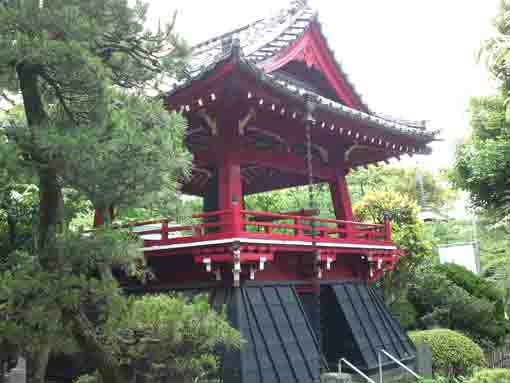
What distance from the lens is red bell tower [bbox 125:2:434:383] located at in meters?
9.92

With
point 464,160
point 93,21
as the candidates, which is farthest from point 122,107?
point 464,160

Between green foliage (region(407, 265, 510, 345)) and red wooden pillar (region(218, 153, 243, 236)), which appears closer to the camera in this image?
red wooden pillar (region(218, 153, 243, 236))

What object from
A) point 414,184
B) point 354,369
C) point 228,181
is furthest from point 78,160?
point 414,184

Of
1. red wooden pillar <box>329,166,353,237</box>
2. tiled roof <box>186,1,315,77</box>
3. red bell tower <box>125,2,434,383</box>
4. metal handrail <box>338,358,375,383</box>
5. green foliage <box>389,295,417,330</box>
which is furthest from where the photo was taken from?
green foliage <box>389,295,417,330</box>

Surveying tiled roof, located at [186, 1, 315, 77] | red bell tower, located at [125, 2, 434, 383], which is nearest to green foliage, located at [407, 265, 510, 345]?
red bell tower, located at [125, 2, 434, 383]

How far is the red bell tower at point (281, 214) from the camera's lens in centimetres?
992

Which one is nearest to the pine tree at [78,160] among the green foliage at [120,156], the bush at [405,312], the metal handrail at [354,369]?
the green foliage at [120,156]

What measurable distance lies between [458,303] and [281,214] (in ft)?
33.7

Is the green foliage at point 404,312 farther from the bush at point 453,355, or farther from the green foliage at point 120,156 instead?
the green foliage at point 120,156

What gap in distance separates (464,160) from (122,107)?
49.9ft

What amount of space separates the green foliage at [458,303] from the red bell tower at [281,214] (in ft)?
16.9

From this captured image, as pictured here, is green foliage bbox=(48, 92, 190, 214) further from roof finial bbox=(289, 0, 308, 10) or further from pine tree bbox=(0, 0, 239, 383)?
roof finial bbox=(289, 0, 308, 10)

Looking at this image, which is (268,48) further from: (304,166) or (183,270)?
(183,270)

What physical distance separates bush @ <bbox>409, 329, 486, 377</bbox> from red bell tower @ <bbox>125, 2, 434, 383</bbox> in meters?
0.70
